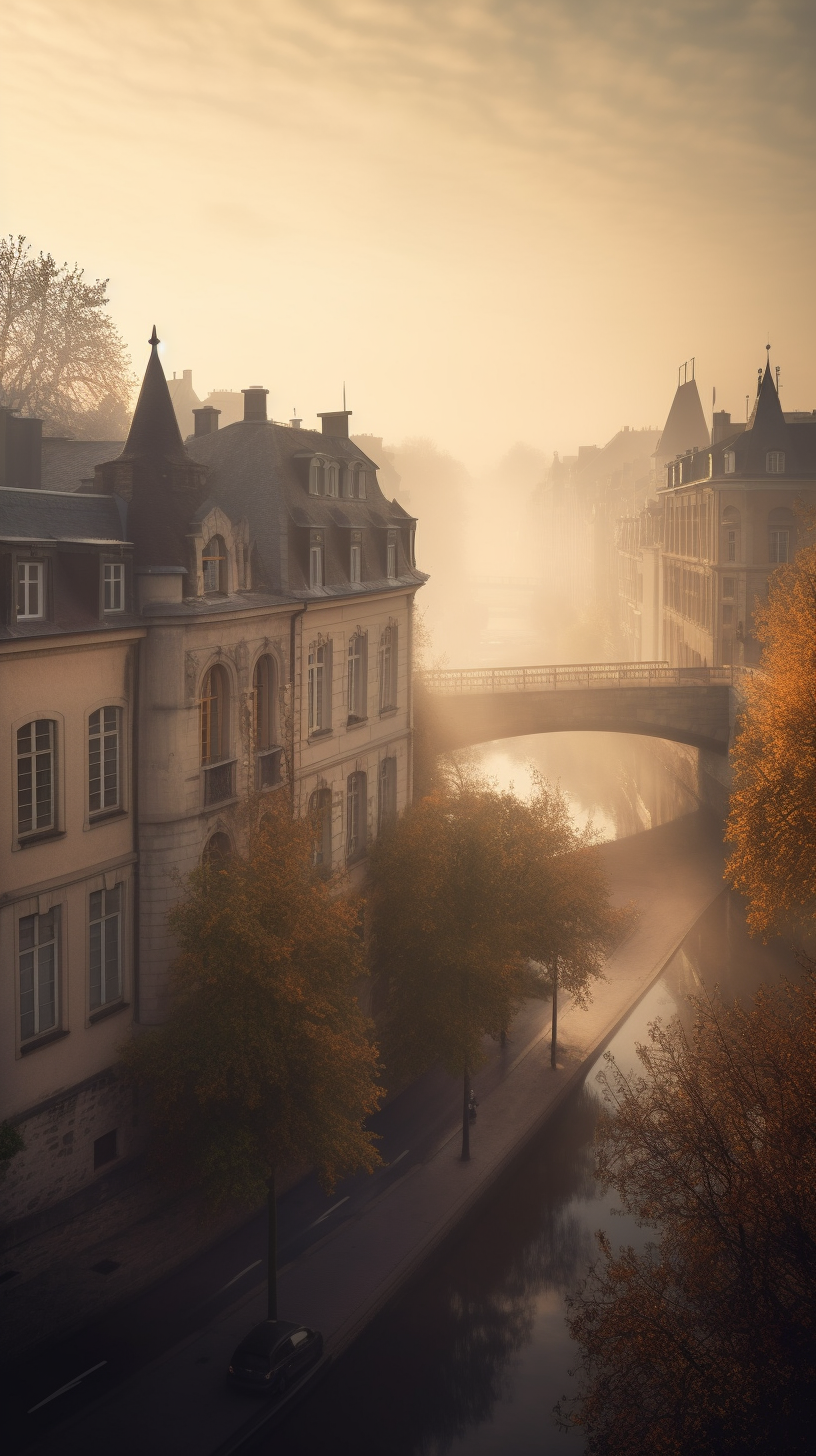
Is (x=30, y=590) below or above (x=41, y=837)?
above

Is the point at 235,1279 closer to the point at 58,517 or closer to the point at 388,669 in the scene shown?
the point at 58,517

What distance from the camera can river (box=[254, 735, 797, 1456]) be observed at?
20812 mm

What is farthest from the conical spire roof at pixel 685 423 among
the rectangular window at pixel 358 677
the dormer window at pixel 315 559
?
the dormer window at pixel 315 559

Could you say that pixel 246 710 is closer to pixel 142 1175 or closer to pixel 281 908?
pixel 281 908

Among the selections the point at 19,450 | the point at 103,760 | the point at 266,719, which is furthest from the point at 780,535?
the point at 103,760

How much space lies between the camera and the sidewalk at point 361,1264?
19.9 metres

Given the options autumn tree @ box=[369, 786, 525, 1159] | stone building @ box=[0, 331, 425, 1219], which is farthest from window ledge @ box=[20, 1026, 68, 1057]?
autumn tree @ box=[369, 786, 525, 1159]

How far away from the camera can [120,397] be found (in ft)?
180

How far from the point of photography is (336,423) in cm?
4116

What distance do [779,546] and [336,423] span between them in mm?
41524

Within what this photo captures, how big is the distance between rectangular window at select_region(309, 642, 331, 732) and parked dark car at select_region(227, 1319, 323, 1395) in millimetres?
14973

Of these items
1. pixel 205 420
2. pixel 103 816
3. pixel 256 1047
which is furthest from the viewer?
pixel 205 420

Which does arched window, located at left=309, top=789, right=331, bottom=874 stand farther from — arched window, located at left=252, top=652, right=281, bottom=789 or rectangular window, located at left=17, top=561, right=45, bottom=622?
rectangular window, located at left=17, top=561, right=45, bottom=622

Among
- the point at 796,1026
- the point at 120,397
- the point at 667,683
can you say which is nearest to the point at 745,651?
the point at 667,683
